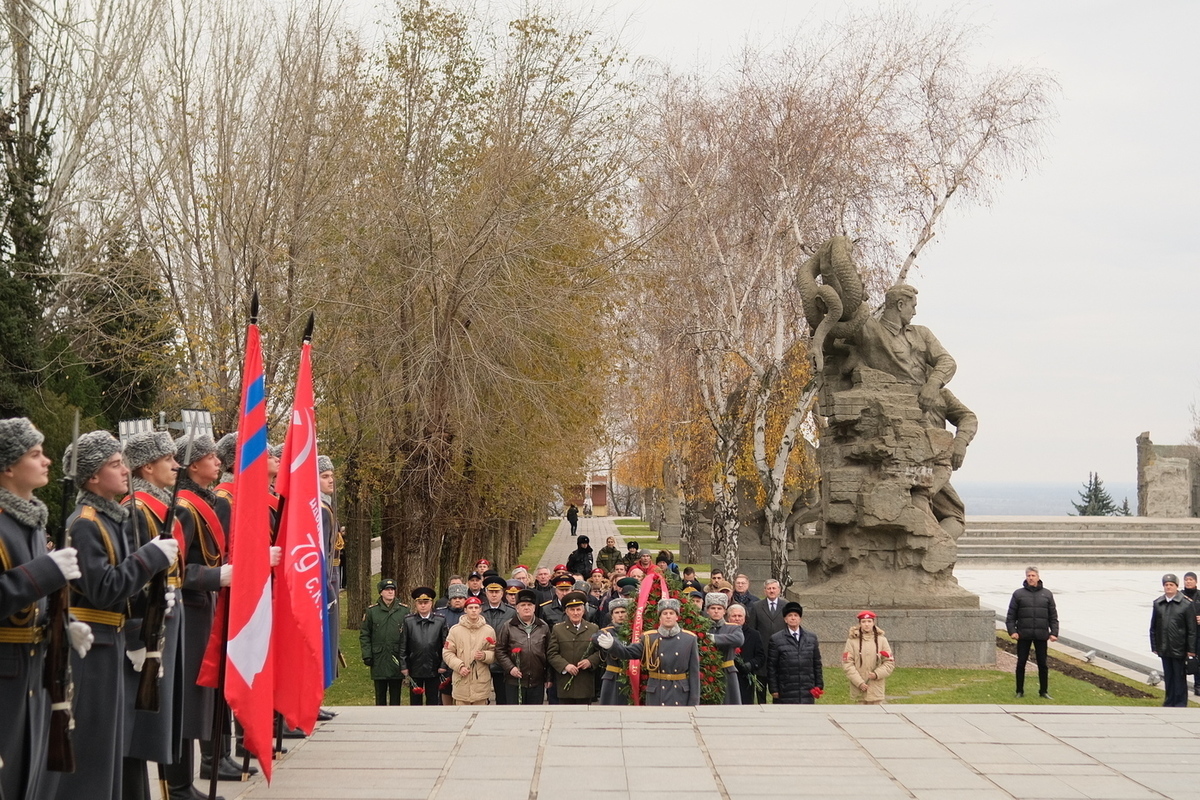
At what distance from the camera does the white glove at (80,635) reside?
17.9 ft

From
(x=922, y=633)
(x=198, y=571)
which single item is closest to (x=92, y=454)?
(x=198, y=571)

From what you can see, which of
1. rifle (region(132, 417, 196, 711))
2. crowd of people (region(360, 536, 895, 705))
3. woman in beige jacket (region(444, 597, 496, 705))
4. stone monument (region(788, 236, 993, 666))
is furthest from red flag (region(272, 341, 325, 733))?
stone monument (region(788, 236, 993, 666))

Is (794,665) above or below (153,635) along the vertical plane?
below

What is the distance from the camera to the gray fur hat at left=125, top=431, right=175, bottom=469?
6703mm

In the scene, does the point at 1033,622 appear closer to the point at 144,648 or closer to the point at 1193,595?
the point at 1193,595

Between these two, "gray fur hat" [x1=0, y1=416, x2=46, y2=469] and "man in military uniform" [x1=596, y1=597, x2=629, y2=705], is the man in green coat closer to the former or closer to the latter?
"man in military uniform" [x1=596, y1=597, x2=629, y2=705]

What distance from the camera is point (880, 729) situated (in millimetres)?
9414

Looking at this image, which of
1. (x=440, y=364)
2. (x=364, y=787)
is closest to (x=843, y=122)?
(x=440, y=364)

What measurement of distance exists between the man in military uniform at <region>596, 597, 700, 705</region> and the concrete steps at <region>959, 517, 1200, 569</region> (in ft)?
95.1

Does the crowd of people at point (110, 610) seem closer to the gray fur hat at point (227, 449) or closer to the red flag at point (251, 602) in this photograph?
the red flag at point (251, 602)

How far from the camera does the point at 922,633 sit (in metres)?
18.3

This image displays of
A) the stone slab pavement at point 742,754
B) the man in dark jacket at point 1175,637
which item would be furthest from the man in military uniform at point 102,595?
the man in dark jacket at point 1175,637

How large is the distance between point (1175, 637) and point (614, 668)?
7.04m

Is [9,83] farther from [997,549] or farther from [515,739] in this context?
[997,549]
